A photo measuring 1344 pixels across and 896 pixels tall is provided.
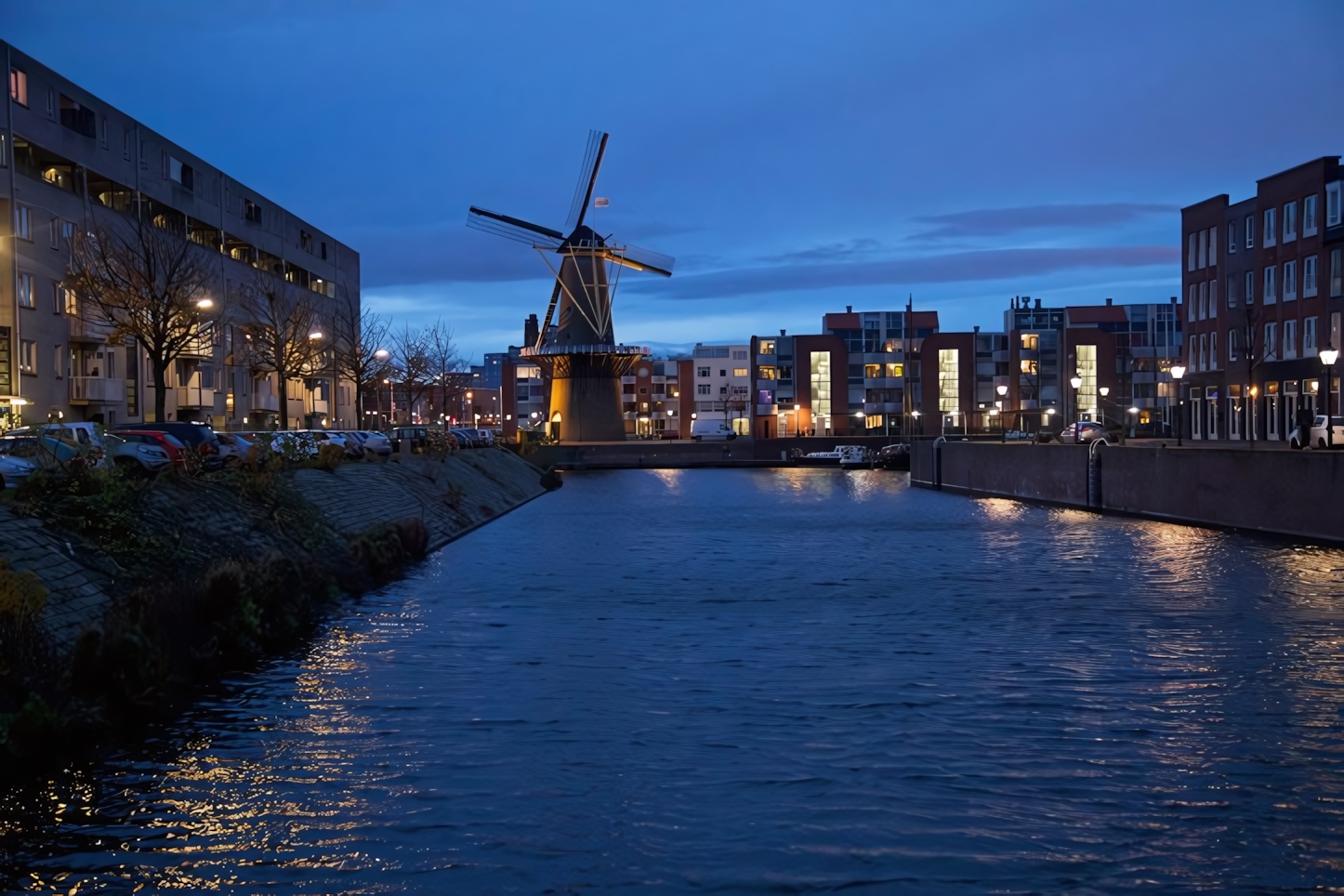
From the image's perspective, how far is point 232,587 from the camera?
20.0 m

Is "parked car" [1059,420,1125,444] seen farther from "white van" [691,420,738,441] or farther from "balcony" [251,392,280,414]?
"white van" [691,420,738,441]

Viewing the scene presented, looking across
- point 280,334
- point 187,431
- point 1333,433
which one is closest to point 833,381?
point 280,334

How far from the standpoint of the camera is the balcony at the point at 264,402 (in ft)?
306

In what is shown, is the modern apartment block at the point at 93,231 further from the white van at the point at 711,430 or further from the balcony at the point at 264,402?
the white van at the point at 711,430

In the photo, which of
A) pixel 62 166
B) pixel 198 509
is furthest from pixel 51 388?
pixel 198 509

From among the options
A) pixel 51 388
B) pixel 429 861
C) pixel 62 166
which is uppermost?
pixel 62 166

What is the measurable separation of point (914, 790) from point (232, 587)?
11.5 m

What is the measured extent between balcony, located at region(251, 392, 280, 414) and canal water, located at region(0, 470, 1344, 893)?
69.9 m

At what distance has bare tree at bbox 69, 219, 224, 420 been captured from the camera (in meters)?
49.2

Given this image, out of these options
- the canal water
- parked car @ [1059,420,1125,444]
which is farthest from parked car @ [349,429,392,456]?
the canal water

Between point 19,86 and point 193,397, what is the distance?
2435 cm

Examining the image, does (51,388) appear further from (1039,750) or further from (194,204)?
(1039,750)

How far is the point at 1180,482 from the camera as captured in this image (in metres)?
42.4

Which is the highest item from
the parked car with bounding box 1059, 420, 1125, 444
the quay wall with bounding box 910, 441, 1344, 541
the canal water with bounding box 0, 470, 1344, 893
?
the parked car with bounding box 1059, 420, 1125, 444
